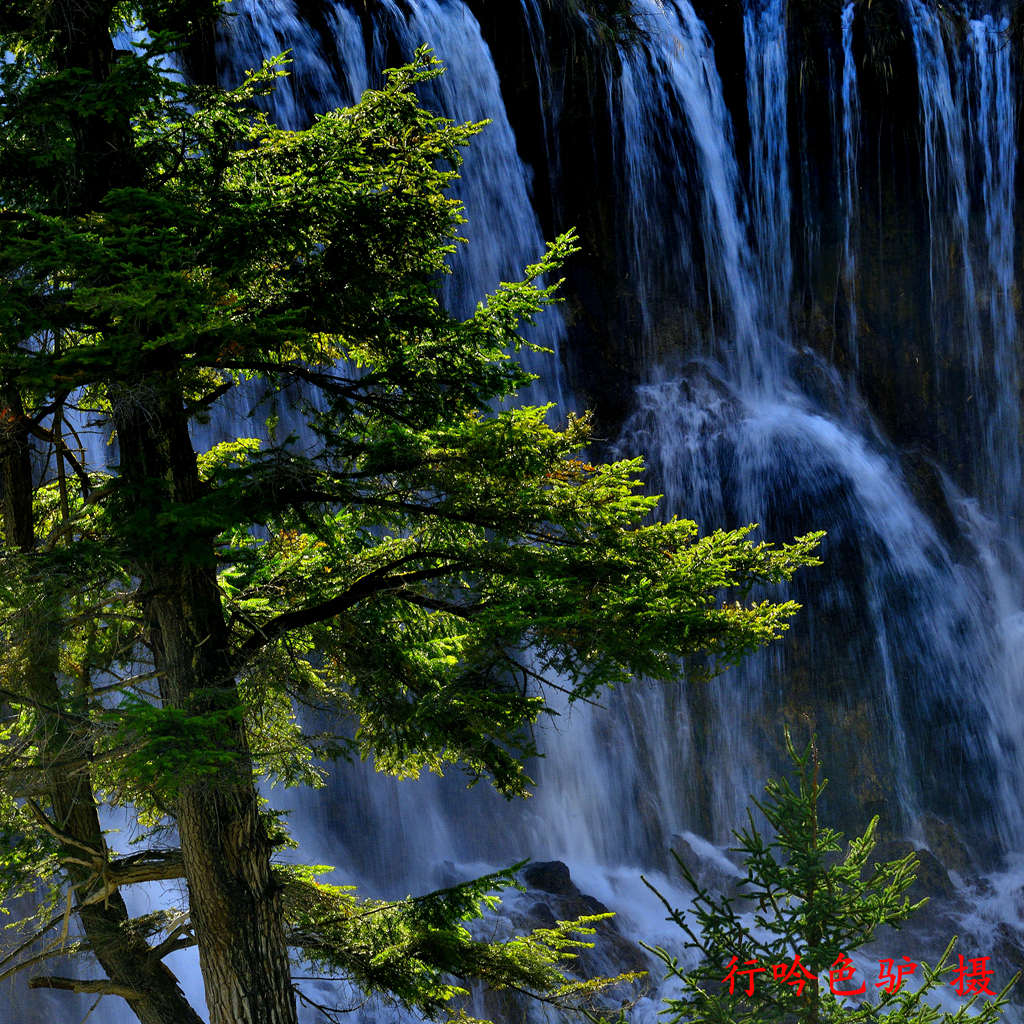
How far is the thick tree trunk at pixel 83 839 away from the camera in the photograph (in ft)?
16.4

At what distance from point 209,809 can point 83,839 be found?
148cm

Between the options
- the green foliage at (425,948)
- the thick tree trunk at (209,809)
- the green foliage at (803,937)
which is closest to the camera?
the green foliage at (803,937)

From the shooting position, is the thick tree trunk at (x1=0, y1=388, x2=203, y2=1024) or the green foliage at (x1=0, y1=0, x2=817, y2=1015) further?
the thick tree trunk at (x1=0, y1=388, x2=203, y2=1024)

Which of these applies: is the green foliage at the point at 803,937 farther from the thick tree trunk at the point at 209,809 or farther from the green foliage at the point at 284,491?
the thick tree trunk at the point at 209,809

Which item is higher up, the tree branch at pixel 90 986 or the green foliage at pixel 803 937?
the green foliage at pixel 803 937

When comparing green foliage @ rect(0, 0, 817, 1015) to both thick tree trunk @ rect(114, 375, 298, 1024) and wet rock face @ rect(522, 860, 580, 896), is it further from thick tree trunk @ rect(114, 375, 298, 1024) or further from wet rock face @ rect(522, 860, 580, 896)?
wet rock face @ rect(522, 860, 580, 896)

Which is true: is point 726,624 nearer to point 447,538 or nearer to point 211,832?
point 447,538

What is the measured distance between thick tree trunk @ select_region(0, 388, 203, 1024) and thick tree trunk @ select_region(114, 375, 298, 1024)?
47 cm

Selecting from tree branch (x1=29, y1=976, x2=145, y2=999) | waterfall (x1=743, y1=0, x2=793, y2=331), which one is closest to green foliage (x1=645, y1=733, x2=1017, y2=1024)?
tree branch (x1=29, y1=976, x2=145, y2=999)

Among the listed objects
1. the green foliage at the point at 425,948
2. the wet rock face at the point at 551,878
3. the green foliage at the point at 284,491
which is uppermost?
the green foliage at the point at 284,491

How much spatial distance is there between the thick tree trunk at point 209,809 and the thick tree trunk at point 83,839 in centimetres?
47

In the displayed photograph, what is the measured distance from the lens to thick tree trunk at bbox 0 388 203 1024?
500 centimetres

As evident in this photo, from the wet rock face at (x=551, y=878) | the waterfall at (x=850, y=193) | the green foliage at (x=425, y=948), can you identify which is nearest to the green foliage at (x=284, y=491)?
the green foliage at (x=425, y=948)

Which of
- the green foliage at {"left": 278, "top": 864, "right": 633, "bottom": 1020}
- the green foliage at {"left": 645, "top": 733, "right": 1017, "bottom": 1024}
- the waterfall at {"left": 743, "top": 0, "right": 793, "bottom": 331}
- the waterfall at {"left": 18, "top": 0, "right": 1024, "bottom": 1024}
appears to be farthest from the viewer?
the waterfall at {"left": 743, "top": 0, "right": 793, "bottom": 331}
